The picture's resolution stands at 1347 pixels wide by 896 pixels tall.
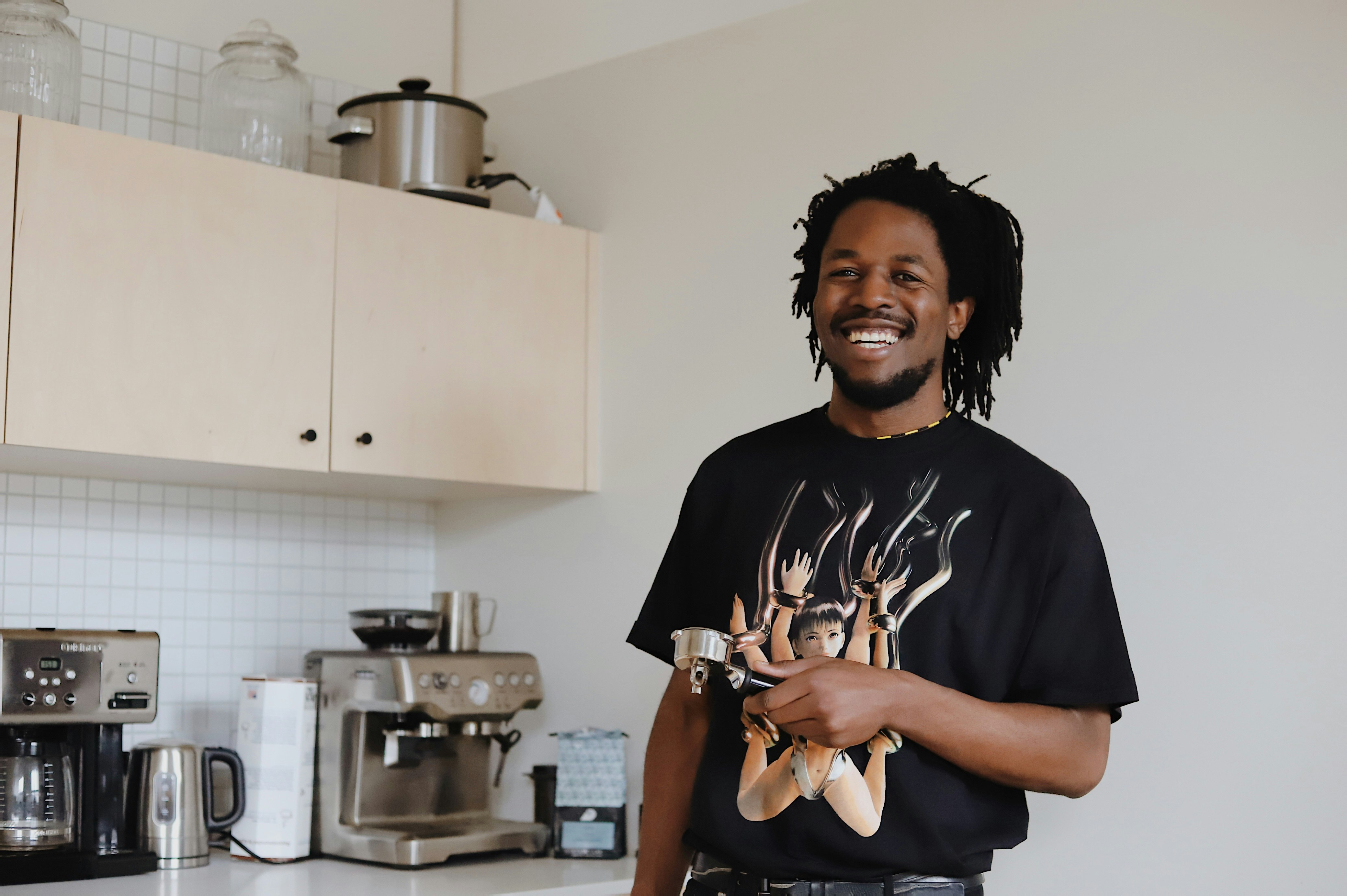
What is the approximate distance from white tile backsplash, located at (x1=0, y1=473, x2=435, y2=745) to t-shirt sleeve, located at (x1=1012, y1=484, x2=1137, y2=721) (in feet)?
5.62

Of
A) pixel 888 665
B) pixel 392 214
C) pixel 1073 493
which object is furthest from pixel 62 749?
pixel 1073 493

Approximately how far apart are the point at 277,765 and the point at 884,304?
1.42 metres

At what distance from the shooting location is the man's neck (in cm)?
140

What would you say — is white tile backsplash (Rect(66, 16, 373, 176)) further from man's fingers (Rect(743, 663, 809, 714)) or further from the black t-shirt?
man's fingers (Rect(743, 663, 809, 714))

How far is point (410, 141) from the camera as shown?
8.03ft

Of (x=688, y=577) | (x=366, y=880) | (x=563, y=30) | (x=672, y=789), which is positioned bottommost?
(x=366, y=880)

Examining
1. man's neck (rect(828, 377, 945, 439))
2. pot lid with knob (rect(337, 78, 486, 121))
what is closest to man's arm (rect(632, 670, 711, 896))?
man's neck (rect(828, 377, 945, 439))

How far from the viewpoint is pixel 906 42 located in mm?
2082

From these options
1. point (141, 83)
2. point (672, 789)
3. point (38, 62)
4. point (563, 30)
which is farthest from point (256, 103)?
point (672, 789)

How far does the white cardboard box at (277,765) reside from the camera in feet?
7.30

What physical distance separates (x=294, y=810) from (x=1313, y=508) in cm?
163

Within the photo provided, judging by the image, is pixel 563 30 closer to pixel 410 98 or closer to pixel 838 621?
pixel 410 98

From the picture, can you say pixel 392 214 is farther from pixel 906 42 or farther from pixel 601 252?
pixel 906 42

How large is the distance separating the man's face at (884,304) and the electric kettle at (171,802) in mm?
1363
